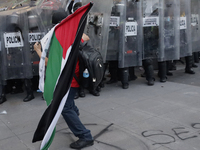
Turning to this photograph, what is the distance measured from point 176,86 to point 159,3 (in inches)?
86.7

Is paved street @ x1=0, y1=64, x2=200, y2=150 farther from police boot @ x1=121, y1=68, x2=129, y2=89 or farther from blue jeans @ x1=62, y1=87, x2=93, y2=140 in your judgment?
blue jeans @ x1=62, y1=87, x2=93, y2=140

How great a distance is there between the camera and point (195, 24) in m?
8.25

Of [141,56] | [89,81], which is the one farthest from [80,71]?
[141,56]

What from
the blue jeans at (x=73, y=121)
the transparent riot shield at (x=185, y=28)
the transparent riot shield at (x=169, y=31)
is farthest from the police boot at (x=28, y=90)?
the transparent riot shield at (x=185, y=28)

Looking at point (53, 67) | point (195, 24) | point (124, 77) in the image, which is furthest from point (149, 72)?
point (53, 67)

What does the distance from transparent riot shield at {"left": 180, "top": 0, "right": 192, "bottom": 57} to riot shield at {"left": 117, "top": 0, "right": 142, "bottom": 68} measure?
1.55m

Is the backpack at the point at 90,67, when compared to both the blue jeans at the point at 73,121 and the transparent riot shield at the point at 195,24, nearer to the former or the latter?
the blue jeans at the point at 73,121

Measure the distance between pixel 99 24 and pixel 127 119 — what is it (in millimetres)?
2640

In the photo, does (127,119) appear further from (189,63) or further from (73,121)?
(189,63)

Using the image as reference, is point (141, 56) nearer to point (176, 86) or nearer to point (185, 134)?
point (176, 86)

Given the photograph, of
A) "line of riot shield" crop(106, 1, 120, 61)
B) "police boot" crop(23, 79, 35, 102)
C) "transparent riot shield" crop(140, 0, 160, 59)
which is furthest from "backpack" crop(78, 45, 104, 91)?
"transparent riot shield" crop(140, 0, 160, 59)

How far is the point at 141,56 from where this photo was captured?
711 cm

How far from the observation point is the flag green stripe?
3.32 metres

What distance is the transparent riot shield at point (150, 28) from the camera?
23.1 feet
